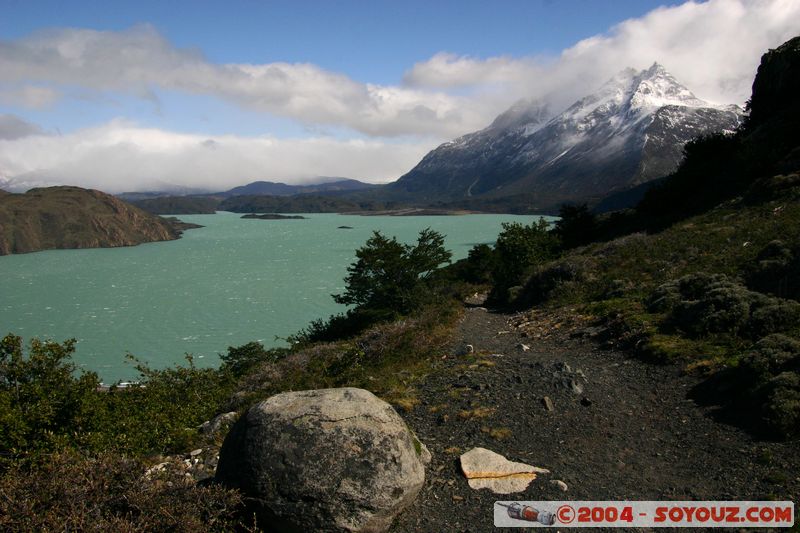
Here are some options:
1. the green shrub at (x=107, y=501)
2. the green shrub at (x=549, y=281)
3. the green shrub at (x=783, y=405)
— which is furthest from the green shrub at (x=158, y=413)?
the green shrub at (x=549, y=281)

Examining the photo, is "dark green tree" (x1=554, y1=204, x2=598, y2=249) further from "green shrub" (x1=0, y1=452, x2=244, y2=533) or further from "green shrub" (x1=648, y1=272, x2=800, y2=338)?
"green shrub" (x1=0, y1=452, x2=244, y2=533)

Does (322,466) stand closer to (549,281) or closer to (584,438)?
(584,438)

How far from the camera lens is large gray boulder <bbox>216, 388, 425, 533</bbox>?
7195 millimetres

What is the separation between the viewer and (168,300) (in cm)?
8031

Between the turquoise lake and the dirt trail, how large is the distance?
42.5m

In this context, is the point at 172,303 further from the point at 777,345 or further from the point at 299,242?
the point at 299,242

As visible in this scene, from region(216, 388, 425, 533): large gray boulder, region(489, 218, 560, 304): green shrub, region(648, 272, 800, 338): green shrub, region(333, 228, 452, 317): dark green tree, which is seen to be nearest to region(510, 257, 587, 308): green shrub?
region(489, 218, 560, 304): green shrub

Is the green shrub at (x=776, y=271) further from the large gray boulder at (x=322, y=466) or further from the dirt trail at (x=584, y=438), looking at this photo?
the large gray boulder at (x=322, y=466)

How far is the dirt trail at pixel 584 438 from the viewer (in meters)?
8.20

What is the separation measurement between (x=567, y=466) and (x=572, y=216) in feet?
160

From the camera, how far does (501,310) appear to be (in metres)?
29.2

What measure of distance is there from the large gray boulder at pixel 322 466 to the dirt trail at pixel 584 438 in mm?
847

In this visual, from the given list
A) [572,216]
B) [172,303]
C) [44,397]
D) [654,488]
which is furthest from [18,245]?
[654,488]

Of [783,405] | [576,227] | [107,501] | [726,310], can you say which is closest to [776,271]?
[726,310]
